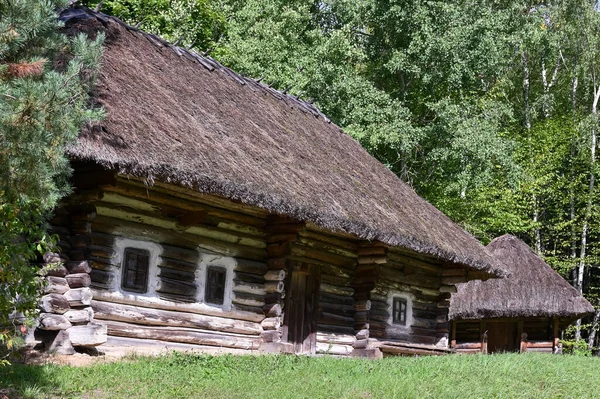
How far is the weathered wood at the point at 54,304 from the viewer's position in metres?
11.3

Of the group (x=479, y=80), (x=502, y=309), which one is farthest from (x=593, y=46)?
(x=502, y=309)

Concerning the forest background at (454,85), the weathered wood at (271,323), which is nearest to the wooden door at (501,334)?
the forest background at (454,85)

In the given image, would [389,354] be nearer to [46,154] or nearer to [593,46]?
[46,154]

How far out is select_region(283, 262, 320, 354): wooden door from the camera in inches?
621

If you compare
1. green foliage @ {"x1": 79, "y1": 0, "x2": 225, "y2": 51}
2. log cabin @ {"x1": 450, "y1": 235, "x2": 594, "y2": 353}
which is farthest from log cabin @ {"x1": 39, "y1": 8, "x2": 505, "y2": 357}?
green foliage @ {"x1": 79, "y1": 0, "x2": 225, "y2": 51}

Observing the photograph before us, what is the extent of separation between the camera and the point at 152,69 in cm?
1487

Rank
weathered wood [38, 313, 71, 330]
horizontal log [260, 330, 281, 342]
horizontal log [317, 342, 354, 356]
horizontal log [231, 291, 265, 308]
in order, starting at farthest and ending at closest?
horizontal log [317, 342, 354, 356] → horizontal log [260, 330, 281, 342] → horizontal log [231, 291, 265, 308] → weathered wood [38, 313, 71, 330]

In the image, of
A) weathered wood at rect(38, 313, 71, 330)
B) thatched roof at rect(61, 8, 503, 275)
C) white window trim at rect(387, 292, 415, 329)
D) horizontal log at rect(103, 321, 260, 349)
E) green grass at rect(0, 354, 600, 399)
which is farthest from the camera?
white window trim at rect(387, 292, 415, 329)

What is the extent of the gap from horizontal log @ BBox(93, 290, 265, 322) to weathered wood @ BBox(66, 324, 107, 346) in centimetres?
67

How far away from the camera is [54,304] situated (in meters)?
11.3

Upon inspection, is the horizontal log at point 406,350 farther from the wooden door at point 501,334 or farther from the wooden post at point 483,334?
the wooden door at point 501,334

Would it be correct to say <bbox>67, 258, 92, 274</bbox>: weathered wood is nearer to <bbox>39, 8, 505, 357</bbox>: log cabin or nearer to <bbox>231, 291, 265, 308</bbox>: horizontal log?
<bbox>39, 8, 505, 357</bbox>: log cabin

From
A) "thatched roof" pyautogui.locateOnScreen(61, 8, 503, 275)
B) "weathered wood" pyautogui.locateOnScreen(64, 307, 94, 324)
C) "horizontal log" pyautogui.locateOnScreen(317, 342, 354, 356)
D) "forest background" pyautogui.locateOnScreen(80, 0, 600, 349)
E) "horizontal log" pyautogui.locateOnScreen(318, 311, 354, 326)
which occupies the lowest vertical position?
"horizontal log" pyautogui.locateOnScreen(317, 342, 354, 356)

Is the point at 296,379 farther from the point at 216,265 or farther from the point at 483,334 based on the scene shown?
the point at 483,334
